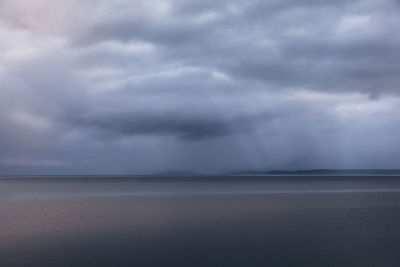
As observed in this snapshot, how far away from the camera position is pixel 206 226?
44.6 m

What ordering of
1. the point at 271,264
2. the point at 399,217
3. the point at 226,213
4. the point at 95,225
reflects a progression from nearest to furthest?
the point at 271,264 < the point at 95,225 < the point at 399,217 < the point at 226,213

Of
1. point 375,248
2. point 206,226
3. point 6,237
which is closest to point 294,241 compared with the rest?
point 375,248

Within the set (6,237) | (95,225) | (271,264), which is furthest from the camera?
(95,225)

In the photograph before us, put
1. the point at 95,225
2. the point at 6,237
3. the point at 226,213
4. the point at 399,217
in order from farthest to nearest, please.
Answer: the point at 226,213
the point at 399,217
the point at 95,225
the point at 6,237

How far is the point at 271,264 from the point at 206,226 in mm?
18382

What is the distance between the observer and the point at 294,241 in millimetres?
34906

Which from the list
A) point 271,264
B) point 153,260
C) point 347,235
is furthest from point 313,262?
point 347,235

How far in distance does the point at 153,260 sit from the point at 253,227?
55.3 feet

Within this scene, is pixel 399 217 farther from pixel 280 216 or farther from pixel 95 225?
pixel 95 225

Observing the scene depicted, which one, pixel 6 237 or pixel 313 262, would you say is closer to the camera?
pixel 313 262

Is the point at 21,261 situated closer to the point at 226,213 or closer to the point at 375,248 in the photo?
the point at 375,248

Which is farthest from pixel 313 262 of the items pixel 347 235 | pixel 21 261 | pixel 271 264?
pixel 21 261

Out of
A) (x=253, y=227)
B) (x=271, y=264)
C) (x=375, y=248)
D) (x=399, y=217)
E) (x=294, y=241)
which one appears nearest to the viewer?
(x=271, y=264)

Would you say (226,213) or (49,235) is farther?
(226,213)
